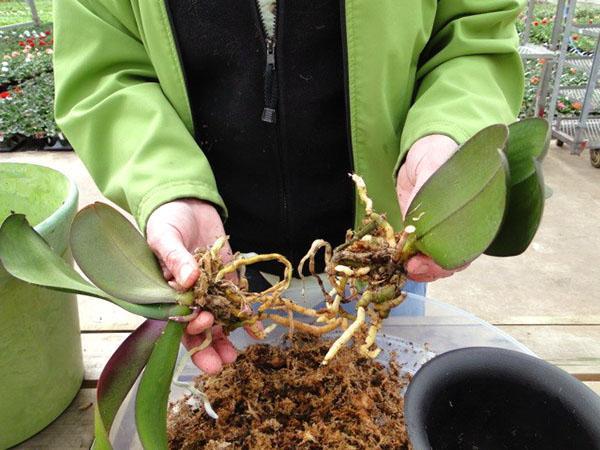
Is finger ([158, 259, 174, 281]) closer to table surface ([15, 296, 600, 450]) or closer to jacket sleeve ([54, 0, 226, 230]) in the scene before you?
jacket sleeve ([54, 0, 226, 230])

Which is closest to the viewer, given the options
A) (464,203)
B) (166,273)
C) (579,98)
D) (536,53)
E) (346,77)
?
(464,203)

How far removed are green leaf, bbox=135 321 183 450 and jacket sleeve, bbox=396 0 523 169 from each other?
0.29 m

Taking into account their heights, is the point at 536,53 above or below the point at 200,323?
below

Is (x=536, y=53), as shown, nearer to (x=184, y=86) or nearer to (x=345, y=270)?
(x=184, y=86)

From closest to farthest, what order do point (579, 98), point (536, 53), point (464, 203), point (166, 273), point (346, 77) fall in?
point (464, 203) < point (166, 273) < point (346, 77) < point (536, 53) < point (579, 98)

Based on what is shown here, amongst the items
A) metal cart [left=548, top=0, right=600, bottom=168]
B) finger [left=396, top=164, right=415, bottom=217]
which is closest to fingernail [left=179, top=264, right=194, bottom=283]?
finger [left=396, top=164, right=415, bottom=217]

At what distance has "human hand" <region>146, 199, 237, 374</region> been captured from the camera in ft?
1.52

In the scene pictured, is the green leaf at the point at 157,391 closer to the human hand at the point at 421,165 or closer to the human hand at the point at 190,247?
the human hand at the point at 190,247

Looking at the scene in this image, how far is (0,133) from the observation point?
2.63 m

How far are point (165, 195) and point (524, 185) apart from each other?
1.08ft

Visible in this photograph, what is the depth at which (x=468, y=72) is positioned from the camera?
2.04 feet

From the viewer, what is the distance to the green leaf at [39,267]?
1.39 feet

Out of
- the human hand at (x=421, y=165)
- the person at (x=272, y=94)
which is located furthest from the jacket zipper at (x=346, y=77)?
the human hand at (x=421, y=165)

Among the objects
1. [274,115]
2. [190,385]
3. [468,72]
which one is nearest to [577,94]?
[468,72]
